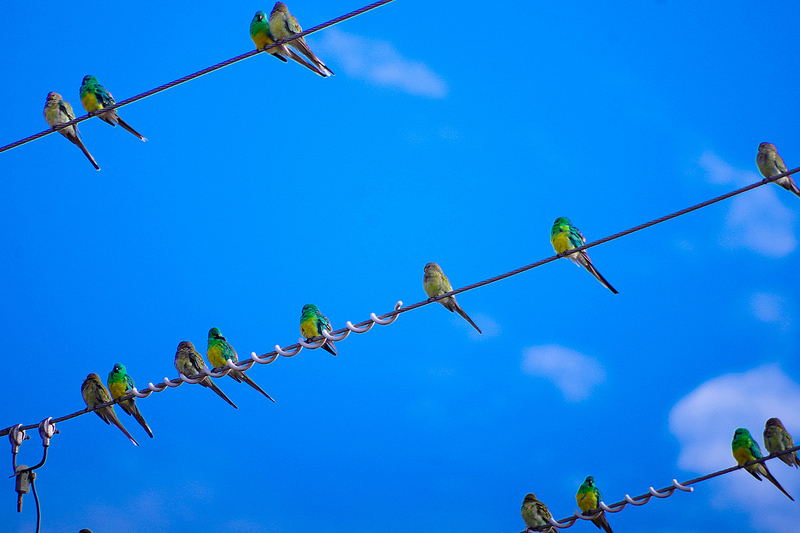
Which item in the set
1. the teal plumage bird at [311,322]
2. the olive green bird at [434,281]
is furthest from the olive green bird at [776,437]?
the teal plumage bird at [311,322]

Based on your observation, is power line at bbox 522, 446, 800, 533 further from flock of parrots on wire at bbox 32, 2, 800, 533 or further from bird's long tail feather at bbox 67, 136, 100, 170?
bird's long tail feather at bbox 67, 136, 100, 170

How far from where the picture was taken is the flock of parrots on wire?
23.1ft

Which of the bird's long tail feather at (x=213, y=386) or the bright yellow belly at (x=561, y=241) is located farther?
the bright yellow belly at (x=561, y=241)

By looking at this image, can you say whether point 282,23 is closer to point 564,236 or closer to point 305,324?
point 305,324

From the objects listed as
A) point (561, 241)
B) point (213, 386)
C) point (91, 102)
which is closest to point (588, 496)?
point (561, 241)

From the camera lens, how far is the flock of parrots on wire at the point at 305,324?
705 centimetres

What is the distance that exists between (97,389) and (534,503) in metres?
4.59

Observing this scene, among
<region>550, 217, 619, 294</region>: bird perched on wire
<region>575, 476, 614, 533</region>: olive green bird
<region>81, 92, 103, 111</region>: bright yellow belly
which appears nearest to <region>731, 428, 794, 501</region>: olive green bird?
<region>575, 476, 614, 533</region>: olive green bird

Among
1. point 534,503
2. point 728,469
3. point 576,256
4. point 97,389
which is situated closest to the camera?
point 728,469

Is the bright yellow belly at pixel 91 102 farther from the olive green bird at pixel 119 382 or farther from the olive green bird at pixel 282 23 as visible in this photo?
the olive green bird at pixel 119 382

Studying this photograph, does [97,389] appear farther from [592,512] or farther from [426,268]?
[592,512]

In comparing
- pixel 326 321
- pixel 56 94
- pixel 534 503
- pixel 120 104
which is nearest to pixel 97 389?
pixel 326 321

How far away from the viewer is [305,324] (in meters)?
8.81

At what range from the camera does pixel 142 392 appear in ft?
21.1
